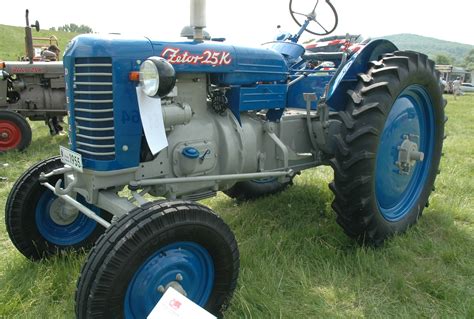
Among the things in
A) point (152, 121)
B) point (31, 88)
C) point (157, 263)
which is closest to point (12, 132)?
point (31, 88)

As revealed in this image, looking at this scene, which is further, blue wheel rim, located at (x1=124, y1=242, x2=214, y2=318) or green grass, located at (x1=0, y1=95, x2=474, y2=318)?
green grass, located at (x1=0, y1=95, x2=474, y2=318)

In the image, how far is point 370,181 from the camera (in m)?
2.77

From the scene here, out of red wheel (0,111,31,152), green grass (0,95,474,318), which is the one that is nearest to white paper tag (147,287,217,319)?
green grass (0,95,474,318)

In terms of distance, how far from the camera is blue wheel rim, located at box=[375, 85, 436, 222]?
309 cm

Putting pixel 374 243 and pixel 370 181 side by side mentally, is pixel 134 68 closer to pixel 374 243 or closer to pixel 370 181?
pixel 370 181

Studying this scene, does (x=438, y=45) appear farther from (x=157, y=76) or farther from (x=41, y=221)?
(x=157, y=76)

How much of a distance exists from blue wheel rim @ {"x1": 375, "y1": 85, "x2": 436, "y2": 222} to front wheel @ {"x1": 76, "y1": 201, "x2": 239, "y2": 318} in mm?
1492

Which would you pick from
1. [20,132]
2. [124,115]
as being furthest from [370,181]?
[20,132]

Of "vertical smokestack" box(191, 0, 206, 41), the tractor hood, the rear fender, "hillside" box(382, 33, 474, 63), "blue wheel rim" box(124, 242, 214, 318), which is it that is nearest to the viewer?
"blue wheel rim" box(124, 242, 214, 318)

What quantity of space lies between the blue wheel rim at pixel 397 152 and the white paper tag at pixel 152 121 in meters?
1.60

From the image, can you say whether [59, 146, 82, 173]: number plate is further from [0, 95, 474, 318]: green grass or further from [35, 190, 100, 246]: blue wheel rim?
[0, 95, 474, 318]: green grass

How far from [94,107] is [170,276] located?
92 cm

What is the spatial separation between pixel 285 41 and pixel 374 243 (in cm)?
193

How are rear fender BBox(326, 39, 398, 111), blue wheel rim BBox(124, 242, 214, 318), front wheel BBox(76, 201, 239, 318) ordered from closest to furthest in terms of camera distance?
front wheel BBox(76, 201, 239, 318)
blue wheel rim BBox(124, 242, 214, 318)
rear fender BBox(326, 39, 398, 111)
